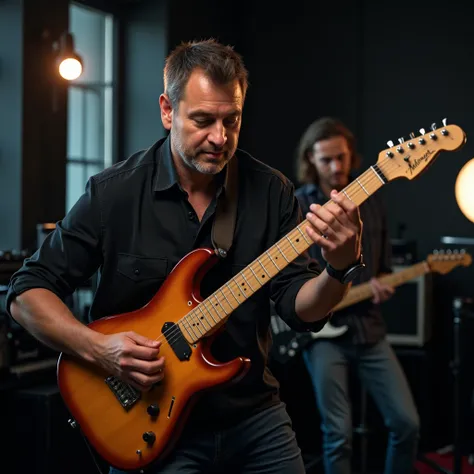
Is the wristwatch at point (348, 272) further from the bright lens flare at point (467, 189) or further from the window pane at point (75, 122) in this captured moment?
the window pane at point (75, 122)

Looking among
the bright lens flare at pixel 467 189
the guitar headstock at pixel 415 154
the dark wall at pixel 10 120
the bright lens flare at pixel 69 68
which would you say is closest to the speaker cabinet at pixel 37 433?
the dark wall at pixel 10 120

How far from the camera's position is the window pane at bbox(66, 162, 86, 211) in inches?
194

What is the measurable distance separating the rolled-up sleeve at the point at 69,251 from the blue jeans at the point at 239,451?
0.55 meters

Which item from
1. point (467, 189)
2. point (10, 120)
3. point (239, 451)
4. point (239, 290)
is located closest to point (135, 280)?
point (239, 290)

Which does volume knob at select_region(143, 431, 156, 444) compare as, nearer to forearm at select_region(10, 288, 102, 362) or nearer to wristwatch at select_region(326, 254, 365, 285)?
forearm at select_region(10, 288, 102, 362)

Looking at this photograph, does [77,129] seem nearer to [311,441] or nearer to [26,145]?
[26,145]

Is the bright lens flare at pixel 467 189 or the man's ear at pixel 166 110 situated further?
the bright lens flare at pixel 467 189

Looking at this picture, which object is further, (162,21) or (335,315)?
(162,21)

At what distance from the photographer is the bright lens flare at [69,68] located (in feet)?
13.3

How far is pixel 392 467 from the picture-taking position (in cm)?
379

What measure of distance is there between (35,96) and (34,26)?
0.35 metres

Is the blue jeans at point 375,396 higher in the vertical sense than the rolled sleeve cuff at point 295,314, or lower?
lower

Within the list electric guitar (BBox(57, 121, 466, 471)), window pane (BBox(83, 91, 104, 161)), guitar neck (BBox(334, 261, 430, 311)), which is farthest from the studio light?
electric guitar (BBox(57, 121, 466, 471))

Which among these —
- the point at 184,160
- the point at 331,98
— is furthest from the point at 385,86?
the point at 184,160
